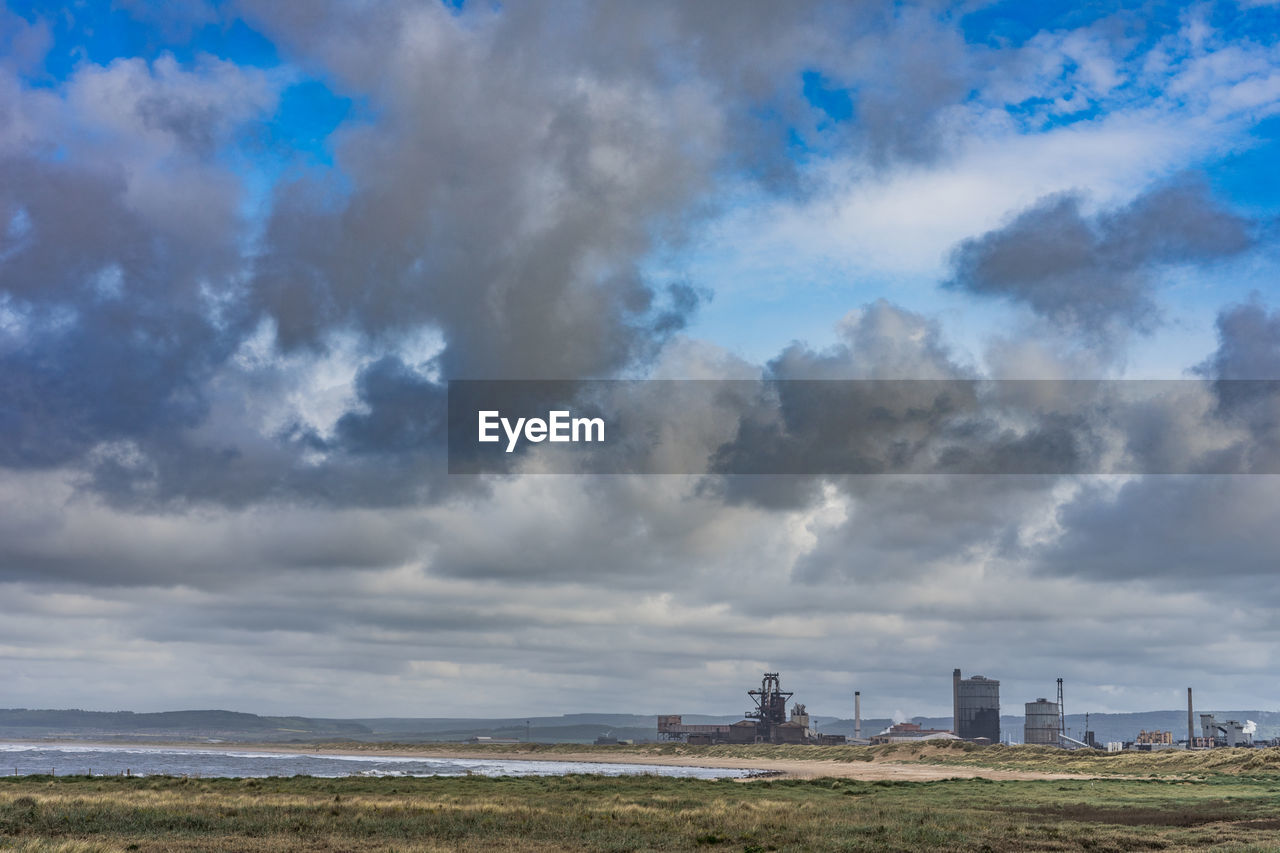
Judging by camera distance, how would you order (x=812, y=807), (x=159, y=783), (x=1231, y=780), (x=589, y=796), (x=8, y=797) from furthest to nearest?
(x=1231, y=780) → (x=159, y=783) → (x=589, y=796) → (x=812, y=807) → (x=8, y=797)

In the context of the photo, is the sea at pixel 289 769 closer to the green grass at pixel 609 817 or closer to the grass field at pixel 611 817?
the grass field at pixel 611 817

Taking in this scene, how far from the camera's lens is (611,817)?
49719 mm

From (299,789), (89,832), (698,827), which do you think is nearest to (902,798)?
Answer: (698,827)

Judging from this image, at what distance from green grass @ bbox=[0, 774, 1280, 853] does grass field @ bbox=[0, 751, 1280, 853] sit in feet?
0.34

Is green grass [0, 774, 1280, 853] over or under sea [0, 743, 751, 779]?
over

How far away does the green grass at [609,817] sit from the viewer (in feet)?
129

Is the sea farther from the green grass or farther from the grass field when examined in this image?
the green grass

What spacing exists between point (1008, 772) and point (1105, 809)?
201 ft

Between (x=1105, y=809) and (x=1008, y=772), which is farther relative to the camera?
(x=1008, y=772)

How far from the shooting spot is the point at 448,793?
6862 centimetres

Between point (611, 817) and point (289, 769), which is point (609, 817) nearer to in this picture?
point (611, 817)

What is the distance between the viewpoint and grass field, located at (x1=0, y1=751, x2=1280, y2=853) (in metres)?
39.5

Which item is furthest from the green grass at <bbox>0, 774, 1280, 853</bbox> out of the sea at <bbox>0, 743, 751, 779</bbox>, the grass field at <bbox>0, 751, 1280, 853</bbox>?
the sea at <bbox>0, 743, 751, 779</bbox>

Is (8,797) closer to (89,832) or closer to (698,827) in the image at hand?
(89,832)
